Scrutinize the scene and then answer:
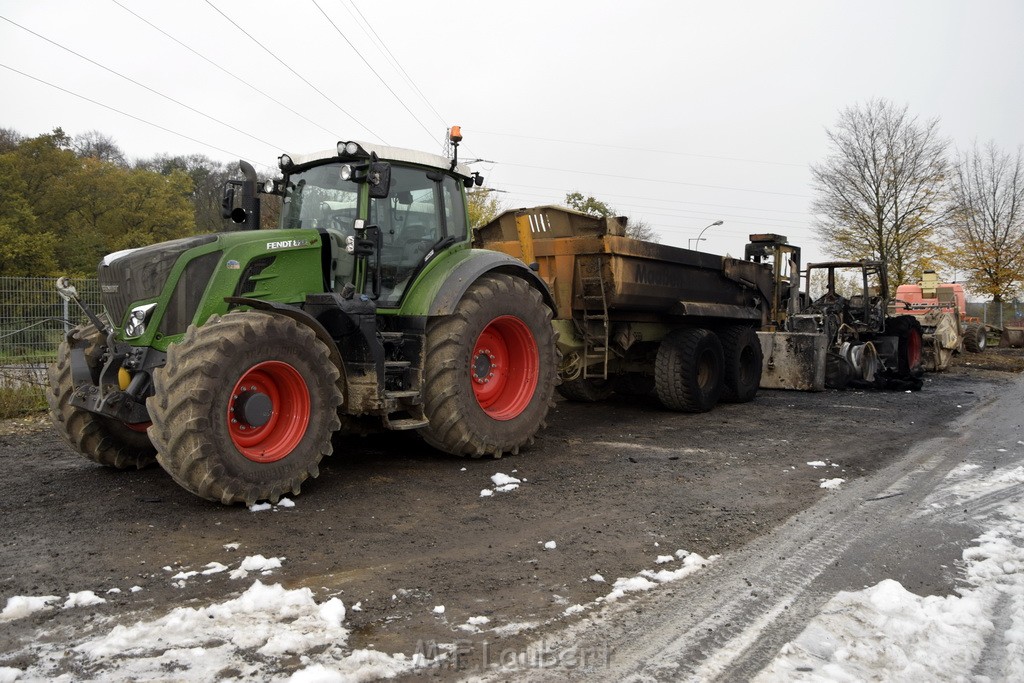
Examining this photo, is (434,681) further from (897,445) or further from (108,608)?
(897,445)

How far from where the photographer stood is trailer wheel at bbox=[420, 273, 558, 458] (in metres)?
6.15

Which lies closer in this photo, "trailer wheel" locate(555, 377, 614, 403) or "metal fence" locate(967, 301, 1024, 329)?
"trailer wheel" locate(555, 377, 614, 403)

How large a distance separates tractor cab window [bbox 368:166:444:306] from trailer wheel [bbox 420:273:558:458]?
1.56ft

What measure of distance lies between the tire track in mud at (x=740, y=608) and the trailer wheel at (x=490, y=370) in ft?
8.25

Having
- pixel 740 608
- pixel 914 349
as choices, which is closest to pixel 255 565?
pixel 740 608

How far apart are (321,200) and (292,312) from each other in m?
1.36

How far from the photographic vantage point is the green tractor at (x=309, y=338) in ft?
15.4

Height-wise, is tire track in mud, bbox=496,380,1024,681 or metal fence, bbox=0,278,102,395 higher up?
metal fence, bbox=0,278,102,395

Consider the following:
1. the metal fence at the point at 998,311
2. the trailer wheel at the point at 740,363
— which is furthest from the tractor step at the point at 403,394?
the metal fence at the point at 998,311

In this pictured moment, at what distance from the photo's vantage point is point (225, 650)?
9.91ft

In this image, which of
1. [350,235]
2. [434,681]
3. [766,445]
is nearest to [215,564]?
[434,681]

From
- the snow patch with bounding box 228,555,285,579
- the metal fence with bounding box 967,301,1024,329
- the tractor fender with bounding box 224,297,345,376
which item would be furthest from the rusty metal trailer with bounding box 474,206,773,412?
the metal fence with bounding box 967,301,1024,329

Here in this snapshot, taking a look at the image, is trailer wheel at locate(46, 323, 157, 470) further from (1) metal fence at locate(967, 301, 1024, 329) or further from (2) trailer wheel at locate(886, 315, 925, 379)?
(1) metal fence at locate(967, 301, 1024, 329)

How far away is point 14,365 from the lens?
9773 millimetres
